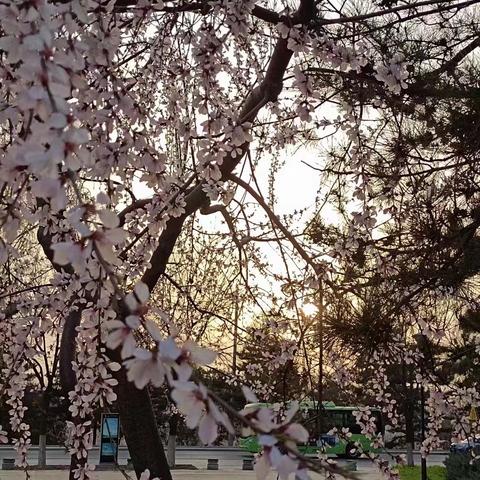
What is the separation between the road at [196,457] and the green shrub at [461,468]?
822 cm

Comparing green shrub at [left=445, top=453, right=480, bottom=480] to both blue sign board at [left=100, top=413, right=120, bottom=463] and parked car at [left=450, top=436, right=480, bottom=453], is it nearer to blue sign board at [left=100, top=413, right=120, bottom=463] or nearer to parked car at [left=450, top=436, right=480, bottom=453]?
parked car at [left=450, top=436, right=480, bottom=453]

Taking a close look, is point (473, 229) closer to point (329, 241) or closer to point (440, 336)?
point (440, 336)

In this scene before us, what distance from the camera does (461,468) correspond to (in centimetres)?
688

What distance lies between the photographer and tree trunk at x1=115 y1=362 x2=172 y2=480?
3.27 m

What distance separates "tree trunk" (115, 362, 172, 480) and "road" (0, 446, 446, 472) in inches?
491

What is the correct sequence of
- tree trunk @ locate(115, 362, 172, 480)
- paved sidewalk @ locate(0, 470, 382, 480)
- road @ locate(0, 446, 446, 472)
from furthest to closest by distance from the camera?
road @ locate(0, 446, 446, 472), paved sidewalk @ locate(0, 470, 382, 480), tree trunk @ locate(115, 362, 172, 480)

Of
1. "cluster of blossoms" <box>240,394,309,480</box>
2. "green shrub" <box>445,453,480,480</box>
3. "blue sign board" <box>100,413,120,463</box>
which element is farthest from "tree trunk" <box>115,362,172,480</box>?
"green shrub" <box>445,453,480,480</box>

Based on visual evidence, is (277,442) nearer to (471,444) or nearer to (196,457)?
(471,444)

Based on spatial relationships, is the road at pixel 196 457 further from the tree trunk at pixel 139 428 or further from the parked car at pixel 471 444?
the tree trunk at pixel 139 428

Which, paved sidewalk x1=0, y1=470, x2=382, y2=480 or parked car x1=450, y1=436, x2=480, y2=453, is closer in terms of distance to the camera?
parked car x1=450, y1=436, x2=480, y2=453

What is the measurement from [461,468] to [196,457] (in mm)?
13275

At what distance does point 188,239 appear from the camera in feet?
18.0

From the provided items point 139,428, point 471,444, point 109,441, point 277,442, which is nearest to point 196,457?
point 471,444

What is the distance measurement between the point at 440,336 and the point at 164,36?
6.38ft
